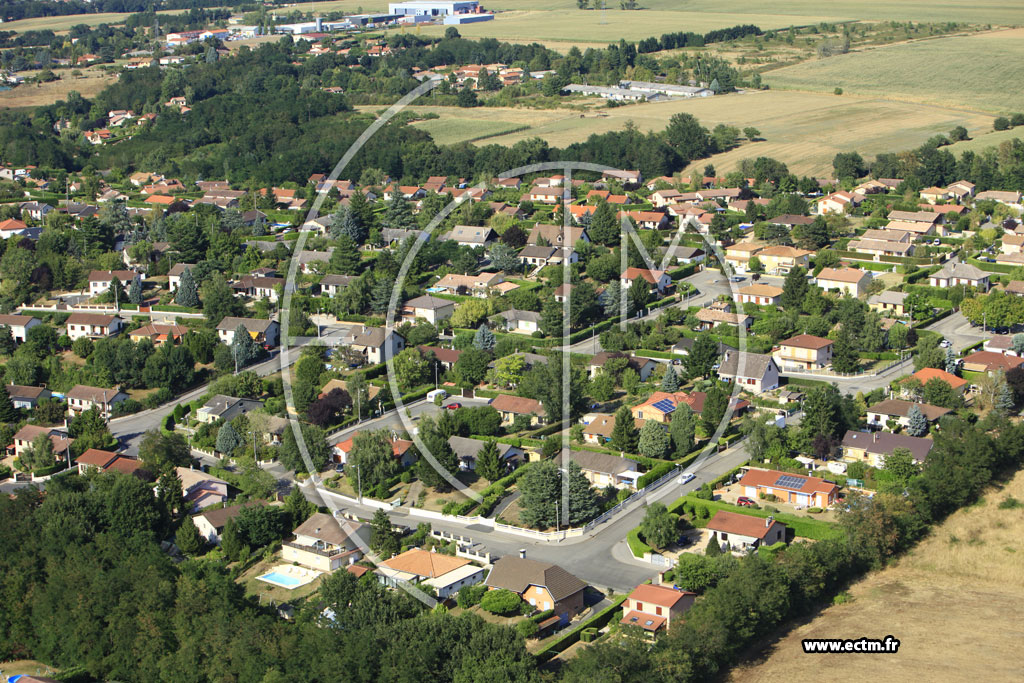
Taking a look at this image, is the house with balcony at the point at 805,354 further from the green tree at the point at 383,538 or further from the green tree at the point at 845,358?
the green tree at the point at 383,538

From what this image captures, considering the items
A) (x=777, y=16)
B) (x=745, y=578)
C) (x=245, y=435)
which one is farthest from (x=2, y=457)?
(x=777, y=16)

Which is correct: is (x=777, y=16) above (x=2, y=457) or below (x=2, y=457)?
above

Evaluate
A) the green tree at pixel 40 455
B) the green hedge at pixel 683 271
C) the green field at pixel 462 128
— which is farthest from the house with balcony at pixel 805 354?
the green field at pixel 462 128

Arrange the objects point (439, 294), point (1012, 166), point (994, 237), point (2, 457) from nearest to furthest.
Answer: point (2, 457) → point (439, 294) → point (994, 237) → point (1012, 166)

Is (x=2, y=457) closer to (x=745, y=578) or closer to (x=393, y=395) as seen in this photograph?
(x=393, y=395)

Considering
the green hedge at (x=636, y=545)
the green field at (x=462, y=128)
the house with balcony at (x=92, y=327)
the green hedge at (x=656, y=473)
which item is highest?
the green field at (x=462, y=128)

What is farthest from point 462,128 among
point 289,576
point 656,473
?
point 289,576

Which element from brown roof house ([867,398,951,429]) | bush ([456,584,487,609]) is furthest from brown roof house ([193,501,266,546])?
brown roof house ([867,398,951,429])

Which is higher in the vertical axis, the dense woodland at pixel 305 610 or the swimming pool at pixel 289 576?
the dense woodland at pixel 305 610
